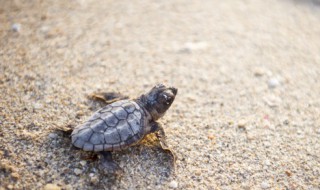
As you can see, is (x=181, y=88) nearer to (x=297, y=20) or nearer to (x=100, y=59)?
(x=100, y=59)

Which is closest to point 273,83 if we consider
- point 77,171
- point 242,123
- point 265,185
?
point 242,123

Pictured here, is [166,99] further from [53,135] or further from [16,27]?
[16,27]

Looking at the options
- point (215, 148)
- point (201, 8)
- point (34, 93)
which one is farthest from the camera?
point (201, 8)

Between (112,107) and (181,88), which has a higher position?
(112,107)

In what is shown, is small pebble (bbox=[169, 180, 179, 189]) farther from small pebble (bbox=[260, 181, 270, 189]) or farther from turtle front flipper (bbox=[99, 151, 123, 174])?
small pebble (bbox=[260, 181, 270, 189])

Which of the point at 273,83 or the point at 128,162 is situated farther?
the point at 273,83

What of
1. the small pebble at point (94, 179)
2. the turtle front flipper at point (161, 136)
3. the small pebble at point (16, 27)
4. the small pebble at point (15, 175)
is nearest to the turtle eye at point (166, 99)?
the turtle front flipper at point (161, 136)

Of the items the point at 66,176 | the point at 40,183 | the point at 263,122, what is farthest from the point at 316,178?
the point at 40,183
